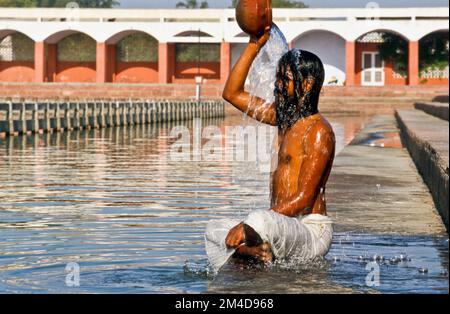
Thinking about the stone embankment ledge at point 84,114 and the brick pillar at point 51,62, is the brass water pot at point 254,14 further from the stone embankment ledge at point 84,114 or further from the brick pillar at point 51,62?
the brick pillar at point 51,62

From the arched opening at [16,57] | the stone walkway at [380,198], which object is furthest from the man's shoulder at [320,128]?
the arched opening at [16,57]

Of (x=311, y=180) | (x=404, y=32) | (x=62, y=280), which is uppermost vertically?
(x=404, y=32)

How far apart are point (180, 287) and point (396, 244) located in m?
1.99

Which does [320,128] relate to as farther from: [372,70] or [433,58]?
[372,70]

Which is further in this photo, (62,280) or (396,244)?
(396,244)

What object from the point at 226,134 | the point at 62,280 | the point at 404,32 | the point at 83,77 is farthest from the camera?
the point at 83,77

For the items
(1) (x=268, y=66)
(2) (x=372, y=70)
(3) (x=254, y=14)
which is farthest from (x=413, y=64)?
(3) (x=254, y=14)

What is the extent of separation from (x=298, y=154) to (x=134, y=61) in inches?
2551

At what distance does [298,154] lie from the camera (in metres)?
6.14

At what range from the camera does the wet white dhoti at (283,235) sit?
18.6 ft

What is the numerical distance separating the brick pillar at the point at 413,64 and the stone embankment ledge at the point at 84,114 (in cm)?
1962

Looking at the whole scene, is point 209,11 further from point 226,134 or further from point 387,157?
point 387,157
